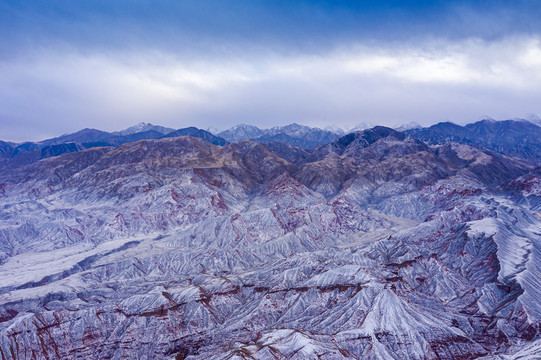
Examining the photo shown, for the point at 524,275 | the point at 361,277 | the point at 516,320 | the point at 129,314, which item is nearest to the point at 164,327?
the point at 129,314

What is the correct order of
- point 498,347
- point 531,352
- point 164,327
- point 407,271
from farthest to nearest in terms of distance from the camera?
point 407,271 < point 164,327 < point 498,347 < point 531,352

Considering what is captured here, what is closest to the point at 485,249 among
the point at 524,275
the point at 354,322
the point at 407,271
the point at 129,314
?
the point at 524,275

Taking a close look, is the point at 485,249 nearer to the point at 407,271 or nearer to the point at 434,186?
the point at 407,271

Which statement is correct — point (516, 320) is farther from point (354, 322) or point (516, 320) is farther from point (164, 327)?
point (164, 327)

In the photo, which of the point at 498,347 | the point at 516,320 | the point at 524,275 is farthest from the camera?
the point at 524,275

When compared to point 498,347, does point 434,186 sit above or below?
above

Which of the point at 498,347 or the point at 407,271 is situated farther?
the point at 407,271

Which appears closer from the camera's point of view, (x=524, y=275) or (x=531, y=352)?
(x=531, y=352)

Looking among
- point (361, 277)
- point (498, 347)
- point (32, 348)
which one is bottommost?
point (498, 347)

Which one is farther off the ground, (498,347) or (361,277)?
(361,277)
